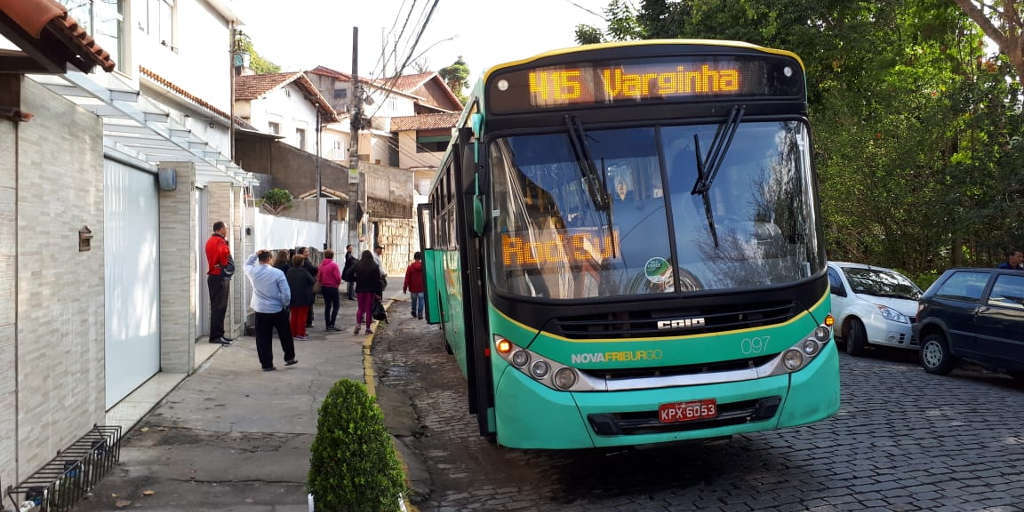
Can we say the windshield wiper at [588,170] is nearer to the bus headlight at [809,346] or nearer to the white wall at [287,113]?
the bus headlight at [809,346]

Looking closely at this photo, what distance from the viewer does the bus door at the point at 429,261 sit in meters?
14.4

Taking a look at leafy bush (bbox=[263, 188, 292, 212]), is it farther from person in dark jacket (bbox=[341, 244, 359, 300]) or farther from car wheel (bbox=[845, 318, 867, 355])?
car wheel (bbox=[845, 318, 867, 355])

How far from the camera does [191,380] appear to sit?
1091cm

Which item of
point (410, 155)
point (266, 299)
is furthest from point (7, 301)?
point (410, 155)

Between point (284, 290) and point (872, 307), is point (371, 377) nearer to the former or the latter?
point (284, 290)

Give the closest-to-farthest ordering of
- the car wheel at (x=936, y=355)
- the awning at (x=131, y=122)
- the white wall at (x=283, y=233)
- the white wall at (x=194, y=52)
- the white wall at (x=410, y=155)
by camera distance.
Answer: the awning at (x=131, y=122) < the car wheel at (x=936, y=355) < the white wall at (x=283, y=233) < the white wall at (x=194, y=52) < the white wall at (x=410, y=155)

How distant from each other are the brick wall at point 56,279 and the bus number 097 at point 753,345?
4.86 meters

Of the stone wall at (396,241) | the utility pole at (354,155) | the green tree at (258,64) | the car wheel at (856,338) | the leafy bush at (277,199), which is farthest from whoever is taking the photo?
the green tree at (258,64)

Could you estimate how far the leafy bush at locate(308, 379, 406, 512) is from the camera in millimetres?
5512

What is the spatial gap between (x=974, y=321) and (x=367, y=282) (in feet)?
33.4

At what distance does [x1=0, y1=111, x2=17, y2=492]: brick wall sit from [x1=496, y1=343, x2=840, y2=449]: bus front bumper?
3216 mm

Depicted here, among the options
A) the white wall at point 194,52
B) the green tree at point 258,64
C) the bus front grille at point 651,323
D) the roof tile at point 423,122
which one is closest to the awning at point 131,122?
the bus front grille at point 651,323

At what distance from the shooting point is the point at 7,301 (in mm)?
5660

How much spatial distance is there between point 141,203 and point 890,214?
50.4ft
